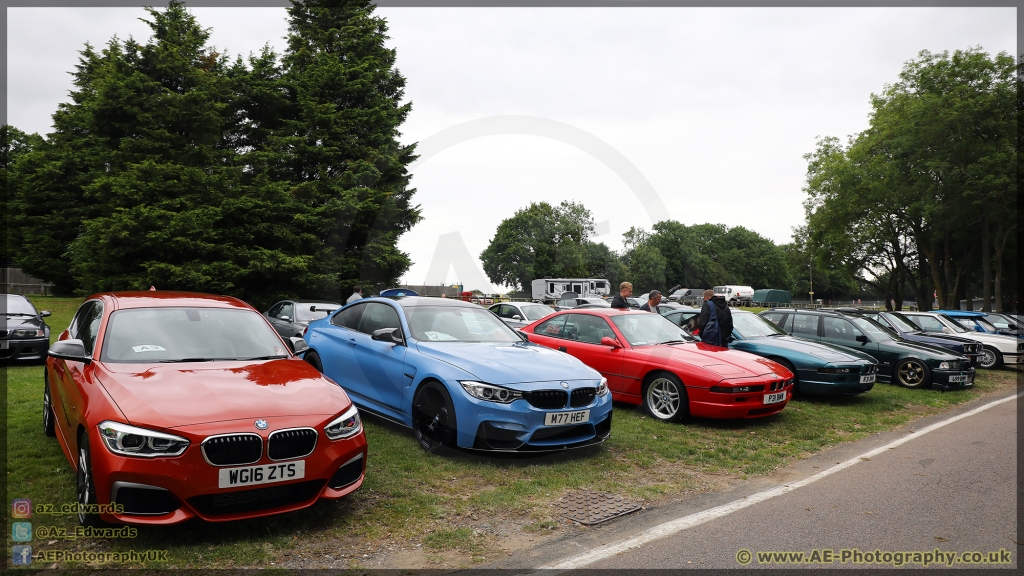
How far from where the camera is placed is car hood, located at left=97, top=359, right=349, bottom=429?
3.62m

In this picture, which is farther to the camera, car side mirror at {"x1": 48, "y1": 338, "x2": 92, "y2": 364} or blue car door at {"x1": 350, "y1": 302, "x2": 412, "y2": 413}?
blue car door at {"x1": 350, "y1": 302, "x2": 412, "y2": 413}

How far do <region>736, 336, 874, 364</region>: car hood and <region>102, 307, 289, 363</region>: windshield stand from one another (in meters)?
7.76

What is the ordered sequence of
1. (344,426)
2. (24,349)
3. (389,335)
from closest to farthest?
(344,426)
(389,335)
(24,349)

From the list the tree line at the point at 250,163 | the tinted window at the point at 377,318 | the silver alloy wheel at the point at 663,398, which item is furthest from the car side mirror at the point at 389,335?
the tree line at the point at 250,163

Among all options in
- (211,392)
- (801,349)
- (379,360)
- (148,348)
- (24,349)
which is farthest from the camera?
(24,349)

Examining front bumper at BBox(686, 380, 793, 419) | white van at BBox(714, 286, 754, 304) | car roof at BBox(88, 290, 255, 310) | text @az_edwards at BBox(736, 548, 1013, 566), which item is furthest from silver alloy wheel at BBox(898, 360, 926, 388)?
white van at BBox(714, 286, 754, 304)

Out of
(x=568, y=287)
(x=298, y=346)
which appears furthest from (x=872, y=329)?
(x=568, y=287)

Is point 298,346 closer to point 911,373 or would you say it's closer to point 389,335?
point 389,335

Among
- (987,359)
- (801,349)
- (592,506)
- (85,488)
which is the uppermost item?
(801,349)

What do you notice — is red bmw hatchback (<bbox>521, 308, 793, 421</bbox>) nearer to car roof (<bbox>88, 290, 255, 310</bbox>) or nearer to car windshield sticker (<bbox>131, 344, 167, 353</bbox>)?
car roof (<bbox>88, 290, 255, 310</bbox>)

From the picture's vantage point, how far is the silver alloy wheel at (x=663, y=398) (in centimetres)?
760

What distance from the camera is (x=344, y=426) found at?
4.03 metres

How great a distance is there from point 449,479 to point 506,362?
1.25m

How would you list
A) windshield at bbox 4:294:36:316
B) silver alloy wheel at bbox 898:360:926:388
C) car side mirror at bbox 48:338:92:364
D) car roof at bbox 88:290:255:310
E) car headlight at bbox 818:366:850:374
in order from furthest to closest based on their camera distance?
silver alloy wheel at bbox 898:360:926:388, windshield at bbox 4:294:36:316, car headlight at bbox 818:366:850:374, car roof at bbox 88:290:255:310, car side mirror at bbox 48:338:92:364
